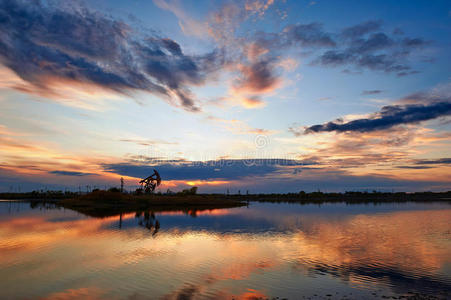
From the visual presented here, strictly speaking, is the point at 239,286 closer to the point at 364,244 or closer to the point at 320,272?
the point at 320,272

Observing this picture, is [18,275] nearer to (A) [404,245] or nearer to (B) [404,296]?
(B) [404,296]

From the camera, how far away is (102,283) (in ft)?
64.4

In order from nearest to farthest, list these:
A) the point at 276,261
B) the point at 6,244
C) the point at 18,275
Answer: the point at 18,275 < the point at 276,261 < the point at 6,244

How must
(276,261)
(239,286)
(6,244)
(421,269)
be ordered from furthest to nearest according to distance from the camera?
1. (6,244)
2. (276,261)
3. (421,269)
4. (239,286)

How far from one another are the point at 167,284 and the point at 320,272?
1186 centimetres

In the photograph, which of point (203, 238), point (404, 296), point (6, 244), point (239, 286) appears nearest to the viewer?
point (404, 296)

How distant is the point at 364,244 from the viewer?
34.8 metres

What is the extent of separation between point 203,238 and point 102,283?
2012cm

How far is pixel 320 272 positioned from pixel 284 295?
6.32 meters

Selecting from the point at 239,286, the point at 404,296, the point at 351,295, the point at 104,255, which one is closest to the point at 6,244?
the point at 104,255

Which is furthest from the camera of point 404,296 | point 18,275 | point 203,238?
point 203,238

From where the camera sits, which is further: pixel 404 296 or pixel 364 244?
pixel 364 244

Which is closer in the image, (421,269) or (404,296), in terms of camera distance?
(404,296)

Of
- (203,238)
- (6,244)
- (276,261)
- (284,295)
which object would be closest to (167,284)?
(284,295)
